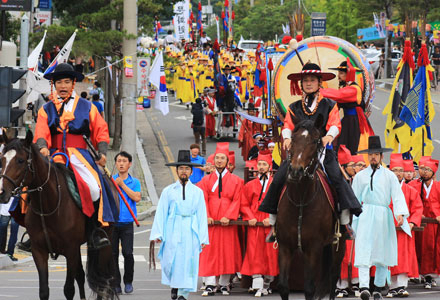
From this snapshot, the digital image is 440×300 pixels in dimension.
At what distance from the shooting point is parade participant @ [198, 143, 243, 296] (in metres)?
14.8

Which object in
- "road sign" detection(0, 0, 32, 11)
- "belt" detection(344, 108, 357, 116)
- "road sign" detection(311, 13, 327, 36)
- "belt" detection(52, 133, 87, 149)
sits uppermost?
"road sign" detection(311, 13, 327, 36)

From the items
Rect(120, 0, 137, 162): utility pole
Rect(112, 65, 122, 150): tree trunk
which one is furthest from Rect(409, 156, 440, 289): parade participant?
Rect(112, 65, 122, 150): tree trunk

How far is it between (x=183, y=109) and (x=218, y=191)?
32.1m

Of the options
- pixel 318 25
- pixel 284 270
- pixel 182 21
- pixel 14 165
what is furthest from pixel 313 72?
pixel 182 21

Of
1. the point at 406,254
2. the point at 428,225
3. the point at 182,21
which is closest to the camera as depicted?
the point at 406,254

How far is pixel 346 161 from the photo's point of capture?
52.9ft

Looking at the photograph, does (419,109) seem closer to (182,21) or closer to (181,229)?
(181,229)

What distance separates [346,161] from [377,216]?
215 centimetres

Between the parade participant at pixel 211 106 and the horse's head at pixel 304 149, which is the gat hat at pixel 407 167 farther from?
the parade participant at pixel 211 106

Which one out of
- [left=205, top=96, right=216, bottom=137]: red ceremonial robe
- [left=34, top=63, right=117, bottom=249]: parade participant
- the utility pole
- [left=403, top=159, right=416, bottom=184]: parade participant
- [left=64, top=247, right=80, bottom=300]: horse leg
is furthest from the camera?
[left=205, top=96, right=216, bottom=137]: red ceremonial robe

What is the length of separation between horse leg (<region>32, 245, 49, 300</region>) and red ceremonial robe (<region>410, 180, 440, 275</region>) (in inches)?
245

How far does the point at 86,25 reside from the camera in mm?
29859

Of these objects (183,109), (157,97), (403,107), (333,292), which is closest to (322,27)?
(157,97)

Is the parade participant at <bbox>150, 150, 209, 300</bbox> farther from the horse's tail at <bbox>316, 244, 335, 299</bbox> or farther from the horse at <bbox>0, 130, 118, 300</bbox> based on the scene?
the horse's tail at <bbox>316, 244, 335, 299</bbox>
